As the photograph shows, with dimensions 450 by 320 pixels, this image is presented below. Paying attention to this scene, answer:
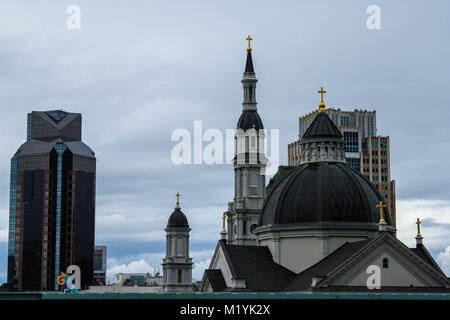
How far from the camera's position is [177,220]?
14575 cm

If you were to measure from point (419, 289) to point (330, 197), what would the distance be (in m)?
13.1

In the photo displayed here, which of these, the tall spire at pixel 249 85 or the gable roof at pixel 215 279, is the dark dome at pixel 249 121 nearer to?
the tall spire at pixel 249 85

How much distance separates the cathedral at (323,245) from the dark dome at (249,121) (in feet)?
112

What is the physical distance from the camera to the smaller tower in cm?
14525

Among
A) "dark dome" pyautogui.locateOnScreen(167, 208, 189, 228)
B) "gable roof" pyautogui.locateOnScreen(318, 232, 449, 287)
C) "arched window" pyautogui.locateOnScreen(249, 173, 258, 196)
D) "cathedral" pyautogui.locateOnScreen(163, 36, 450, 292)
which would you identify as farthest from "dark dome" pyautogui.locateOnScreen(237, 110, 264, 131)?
"gable roof" pyautogui.locateOnScreen(318, 232, 449, 287)

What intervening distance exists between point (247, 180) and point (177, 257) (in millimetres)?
23607

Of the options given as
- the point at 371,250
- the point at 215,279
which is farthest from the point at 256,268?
the point at 371,250

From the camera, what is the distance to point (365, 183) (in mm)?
92438

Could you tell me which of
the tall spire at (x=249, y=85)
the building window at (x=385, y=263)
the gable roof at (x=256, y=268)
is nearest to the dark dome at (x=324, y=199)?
the gable roof at (x=256, y=268)

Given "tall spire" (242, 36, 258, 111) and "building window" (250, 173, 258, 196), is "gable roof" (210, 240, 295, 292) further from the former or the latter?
"tall spire" (242, 36, 258, 111)

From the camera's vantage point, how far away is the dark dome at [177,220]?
5719 inches
